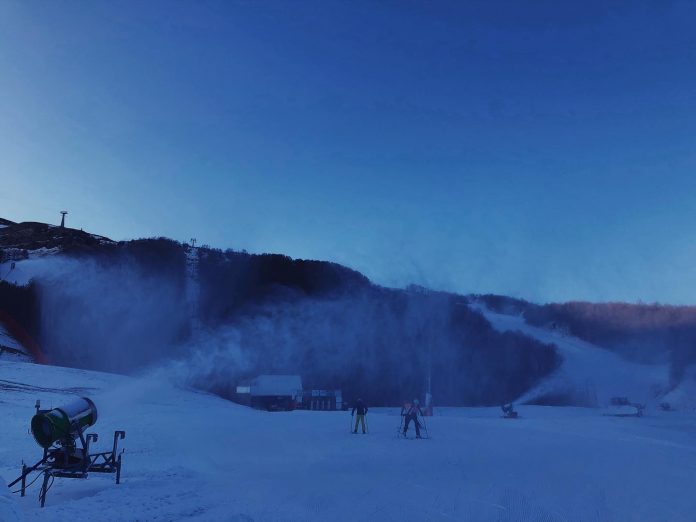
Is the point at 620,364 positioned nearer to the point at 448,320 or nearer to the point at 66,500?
the point at 448,320

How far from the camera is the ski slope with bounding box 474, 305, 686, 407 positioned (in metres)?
52.5

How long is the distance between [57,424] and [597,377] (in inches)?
2243

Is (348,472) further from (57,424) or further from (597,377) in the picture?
(597,377)

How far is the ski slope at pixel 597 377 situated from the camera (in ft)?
172

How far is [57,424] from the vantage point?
1023 centimetres

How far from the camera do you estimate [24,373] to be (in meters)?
27.0

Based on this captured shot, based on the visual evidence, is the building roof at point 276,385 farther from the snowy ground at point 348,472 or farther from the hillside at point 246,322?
the snowy ground at point 348,472

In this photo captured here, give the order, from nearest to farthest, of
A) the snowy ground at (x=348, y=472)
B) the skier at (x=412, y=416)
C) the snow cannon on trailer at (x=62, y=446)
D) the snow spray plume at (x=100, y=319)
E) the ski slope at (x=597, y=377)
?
the snowy ground at (x=348, y=472) < the snow cannon on trailer at (x=62, y=446) < the skier at (x=412, y=416) < the snow spray plume at (x=100, y=319) < the ski slope at (x=597, y=377)

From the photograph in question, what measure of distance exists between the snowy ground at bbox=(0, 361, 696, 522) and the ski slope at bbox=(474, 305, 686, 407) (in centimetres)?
3017

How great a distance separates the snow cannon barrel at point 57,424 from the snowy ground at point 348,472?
39.3 inches

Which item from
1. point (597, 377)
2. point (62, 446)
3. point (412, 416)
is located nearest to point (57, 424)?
point (62, 446)

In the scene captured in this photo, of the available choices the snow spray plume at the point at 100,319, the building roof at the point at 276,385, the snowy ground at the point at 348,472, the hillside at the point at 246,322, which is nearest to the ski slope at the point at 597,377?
the hillside at the point at 246,322

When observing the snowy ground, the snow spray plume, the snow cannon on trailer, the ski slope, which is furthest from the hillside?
the snow cannon on trailer

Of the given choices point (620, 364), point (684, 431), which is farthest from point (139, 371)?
point (620, 364)
